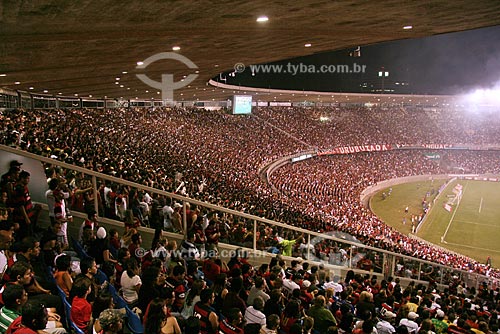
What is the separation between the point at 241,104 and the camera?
43.2 m

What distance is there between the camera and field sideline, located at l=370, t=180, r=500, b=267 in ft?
99.3

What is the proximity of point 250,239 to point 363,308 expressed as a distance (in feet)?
13.0

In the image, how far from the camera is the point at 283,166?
1710 inches

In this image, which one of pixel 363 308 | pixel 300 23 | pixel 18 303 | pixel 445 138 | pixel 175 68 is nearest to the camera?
pixel 18 303

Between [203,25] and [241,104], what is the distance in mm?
35577

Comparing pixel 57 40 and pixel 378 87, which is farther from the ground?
pixel 378 87

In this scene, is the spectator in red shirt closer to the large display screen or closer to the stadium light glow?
the large display screen

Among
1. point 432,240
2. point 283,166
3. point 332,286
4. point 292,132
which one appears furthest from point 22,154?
point 292,132

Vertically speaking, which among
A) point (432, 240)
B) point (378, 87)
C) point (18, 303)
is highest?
point (378, 87)

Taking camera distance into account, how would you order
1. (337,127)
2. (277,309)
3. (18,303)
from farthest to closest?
(337,127), (277,309), (18,303)

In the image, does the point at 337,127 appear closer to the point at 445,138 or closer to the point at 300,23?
the point at 445,138

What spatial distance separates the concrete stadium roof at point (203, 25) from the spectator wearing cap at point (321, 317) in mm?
4391

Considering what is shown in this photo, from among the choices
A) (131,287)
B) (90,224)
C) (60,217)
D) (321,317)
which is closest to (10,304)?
(131,287)

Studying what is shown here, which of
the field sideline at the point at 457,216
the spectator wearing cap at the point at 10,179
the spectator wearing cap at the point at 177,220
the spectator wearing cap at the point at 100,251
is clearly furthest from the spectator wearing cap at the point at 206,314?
the field sideline at the point at 457,216
